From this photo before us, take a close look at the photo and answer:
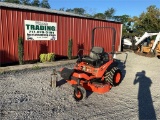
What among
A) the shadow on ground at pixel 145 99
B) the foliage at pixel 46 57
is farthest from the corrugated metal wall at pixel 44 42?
the shadow on ground at pixel 145 99

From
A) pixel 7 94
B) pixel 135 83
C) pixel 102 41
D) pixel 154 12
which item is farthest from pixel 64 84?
pixel 154 12

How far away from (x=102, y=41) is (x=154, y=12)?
1750cm

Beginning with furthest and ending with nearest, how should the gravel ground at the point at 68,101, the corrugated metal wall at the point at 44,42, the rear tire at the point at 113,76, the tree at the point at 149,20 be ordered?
the tree at the point at 149,20
the corrugated metal wall at the point at 44,42
the rear tire at the point at 113,76
the gravel ground at the point at 68,101

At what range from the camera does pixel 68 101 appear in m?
5.72

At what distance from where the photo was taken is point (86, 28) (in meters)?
14.8

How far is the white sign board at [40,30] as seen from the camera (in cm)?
1136

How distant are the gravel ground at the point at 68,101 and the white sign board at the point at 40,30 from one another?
400 cm

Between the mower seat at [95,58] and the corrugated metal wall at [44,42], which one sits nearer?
the mower seat at [95,58]

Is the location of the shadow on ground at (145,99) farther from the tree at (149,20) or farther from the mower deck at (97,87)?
the tree at (149,20)

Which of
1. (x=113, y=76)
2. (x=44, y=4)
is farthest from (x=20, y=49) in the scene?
(x=44, y=4)

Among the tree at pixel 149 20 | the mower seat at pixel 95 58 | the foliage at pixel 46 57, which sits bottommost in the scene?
the foliage at pixel 46 57

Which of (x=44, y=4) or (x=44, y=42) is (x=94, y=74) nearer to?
(x=44, y=42)

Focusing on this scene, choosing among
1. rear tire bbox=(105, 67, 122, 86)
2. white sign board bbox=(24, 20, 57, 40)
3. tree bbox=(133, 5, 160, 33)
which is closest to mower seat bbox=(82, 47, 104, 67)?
rear tire bbox=(105, 67, 122, 86)

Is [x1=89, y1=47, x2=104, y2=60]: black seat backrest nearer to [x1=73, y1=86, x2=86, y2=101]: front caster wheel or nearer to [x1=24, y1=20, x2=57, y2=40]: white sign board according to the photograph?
[x1=73, y1=86, x2=86, y2=101]: front caster wheel
